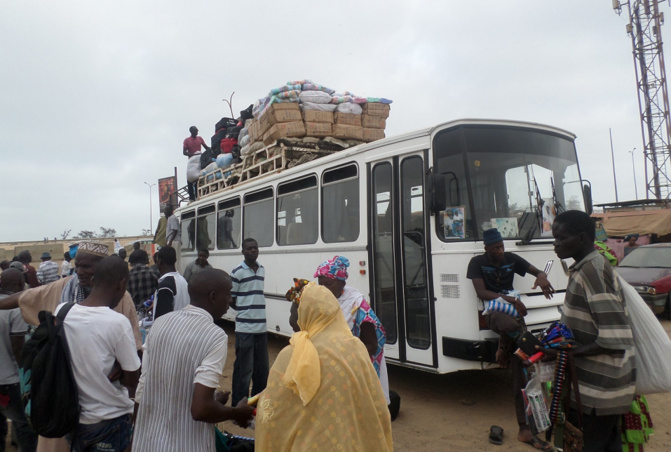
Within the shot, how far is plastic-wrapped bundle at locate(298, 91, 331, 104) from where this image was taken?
8148 millimetres

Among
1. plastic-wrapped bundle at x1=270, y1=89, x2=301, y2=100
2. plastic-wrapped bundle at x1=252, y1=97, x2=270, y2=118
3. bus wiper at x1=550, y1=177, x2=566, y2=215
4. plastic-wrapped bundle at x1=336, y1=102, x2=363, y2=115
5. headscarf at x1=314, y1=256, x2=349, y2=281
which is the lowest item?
headscarf at x1=314, y1=256, x2=349, y2=281

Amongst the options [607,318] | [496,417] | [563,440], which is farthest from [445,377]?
[607,318]

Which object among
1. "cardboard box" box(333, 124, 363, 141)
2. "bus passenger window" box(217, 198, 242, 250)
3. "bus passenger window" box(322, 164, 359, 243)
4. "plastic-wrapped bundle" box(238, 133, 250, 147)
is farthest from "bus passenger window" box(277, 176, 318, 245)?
"plastic-wrapped bundle" box(238, 133, 250, 147)

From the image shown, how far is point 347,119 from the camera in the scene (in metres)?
8.36

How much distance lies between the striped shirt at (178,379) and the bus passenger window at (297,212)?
4810 mm

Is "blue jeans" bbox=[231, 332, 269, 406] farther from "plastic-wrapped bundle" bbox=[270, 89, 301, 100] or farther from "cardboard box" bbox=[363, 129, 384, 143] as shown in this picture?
"cardboard box" bbox=[363, 129, 384, 143]

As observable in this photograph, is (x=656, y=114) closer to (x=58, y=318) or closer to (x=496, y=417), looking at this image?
(x=496, y=417)

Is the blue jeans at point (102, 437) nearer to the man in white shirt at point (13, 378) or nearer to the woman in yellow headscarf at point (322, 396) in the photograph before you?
the woman in yellow headscarf at point (322, 396)

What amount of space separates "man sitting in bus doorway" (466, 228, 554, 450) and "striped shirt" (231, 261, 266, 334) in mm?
2276

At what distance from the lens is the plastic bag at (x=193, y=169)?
40.7 ft

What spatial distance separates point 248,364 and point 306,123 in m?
4.38

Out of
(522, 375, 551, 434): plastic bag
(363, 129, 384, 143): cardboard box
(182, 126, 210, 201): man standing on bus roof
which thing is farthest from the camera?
(182, 126, 210, 201): man standing on bus roof

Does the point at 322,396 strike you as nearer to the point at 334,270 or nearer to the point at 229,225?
the point at 334,270

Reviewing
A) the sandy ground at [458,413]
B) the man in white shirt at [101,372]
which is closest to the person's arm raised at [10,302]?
the man in white shirt at [101,372]
